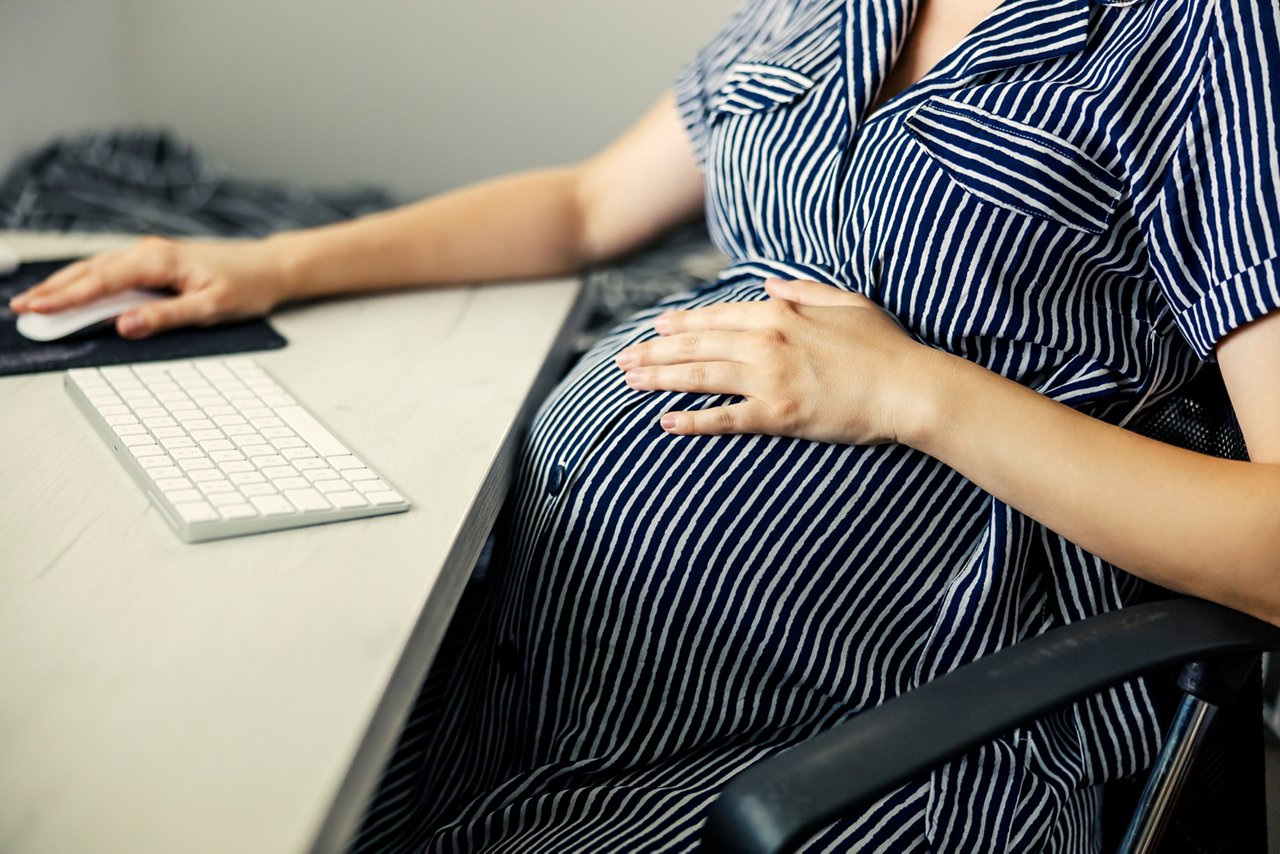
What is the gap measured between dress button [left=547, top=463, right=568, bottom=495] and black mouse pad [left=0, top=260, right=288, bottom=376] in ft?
1.07

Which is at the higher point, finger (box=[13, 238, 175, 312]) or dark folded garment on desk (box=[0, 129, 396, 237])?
finger (box=[13, 238, 175, 312])

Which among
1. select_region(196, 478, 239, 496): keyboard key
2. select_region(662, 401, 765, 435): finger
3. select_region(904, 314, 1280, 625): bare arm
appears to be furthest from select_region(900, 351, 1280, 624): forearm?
select_region(196, 478, 239, 496): keyboard key

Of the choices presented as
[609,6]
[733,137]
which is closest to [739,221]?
[733,137]

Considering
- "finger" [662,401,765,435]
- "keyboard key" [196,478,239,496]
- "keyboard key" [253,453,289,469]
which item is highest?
"keyboard key" [196,478,239,496]

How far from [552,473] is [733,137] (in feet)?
1.17

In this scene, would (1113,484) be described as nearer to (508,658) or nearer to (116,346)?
(508,658)

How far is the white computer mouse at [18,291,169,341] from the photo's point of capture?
97 centimetres

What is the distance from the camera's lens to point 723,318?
34.3 inches

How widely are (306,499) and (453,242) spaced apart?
56cm

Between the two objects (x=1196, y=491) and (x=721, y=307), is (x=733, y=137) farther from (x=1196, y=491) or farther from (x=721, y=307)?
A: (x=1196, y=491)

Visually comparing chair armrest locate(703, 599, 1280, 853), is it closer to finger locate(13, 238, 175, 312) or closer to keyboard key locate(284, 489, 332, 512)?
keyboard key locate(284, 489, 332, 512)

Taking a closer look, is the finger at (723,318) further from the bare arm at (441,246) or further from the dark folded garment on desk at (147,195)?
the dark folded garment on desk at (147,195)

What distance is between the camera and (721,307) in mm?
879

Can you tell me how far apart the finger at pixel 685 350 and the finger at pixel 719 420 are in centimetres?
5
